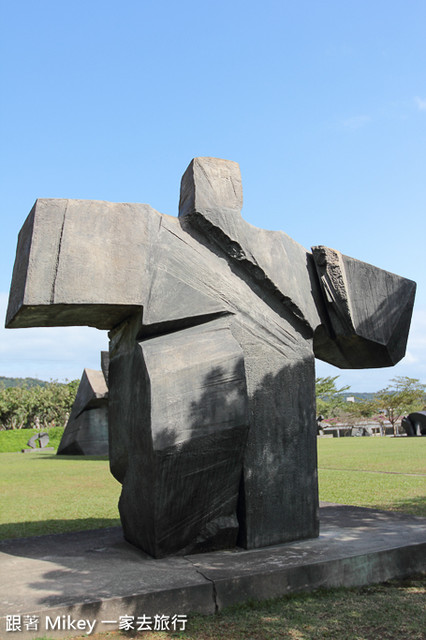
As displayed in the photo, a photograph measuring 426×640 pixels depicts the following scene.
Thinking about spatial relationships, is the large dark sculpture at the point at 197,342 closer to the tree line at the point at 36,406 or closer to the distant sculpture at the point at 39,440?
the distant sculpture at the point at 39,440

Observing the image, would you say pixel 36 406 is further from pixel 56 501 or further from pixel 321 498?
pixel 321 498

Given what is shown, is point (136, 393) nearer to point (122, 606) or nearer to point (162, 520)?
point (162, 520)

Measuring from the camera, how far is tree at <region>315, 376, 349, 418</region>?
151 feet

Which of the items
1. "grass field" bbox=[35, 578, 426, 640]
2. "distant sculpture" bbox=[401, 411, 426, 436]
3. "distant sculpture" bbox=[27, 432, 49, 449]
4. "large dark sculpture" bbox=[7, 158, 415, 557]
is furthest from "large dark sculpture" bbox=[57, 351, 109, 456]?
"grass field" bbox=[35, 578, 426, 640]

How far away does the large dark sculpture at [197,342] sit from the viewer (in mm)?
4105

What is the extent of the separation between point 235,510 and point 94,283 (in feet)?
7.12

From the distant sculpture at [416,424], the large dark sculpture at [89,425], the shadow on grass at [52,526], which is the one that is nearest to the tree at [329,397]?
the distant sculpture at [416,424]

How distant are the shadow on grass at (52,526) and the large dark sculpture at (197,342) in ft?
6.39

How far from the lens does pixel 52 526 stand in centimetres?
663

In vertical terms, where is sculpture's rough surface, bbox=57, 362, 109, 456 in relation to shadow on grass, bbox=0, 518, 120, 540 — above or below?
above

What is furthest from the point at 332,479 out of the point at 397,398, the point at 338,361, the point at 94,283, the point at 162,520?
the point at 397,398

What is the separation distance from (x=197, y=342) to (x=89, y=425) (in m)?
→ 17.5

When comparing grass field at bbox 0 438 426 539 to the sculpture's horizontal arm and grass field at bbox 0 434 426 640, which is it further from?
the sculpture's horizontal arm

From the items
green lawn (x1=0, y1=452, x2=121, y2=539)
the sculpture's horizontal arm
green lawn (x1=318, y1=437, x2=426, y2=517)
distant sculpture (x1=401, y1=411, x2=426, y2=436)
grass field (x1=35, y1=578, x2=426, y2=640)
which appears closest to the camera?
grass field (x1=35, y1=578, x2=426, y2=640)
